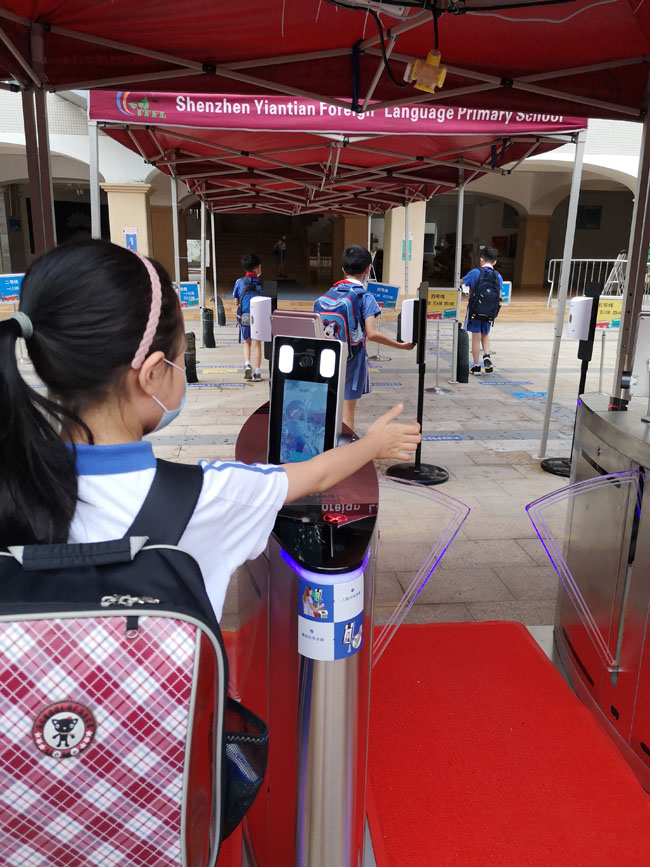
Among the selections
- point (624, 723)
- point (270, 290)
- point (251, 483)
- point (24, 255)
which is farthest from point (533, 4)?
point (24, 255)

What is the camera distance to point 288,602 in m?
1.44

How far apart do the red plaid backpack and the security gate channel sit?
0.38 metres

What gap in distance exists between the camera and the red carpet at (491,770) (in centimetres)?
176

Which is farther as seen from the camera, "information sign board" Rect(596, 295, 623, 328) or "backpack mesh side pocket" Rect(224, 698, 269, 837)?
"information sign board" Rect(596, 295, 623, 328)

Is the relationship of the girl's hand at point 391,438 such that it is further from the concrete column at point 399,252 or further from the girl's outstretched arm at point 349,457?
the concrete column at point 399,252

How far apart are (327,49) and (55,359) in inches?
96.9

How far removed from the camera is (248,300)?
25.1 ft

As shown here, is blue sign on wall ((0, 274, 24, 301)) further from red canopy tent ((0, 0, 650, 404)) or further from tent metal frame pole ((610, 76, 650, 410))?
tent metal frame pole ((610, 76, 650, 410))

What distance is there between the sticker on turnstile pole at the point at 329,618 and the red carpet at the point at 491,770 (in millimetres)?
804

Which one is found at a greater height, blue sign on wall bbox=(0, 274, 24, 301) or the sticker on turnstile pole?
blue sign on wall bbox=(0, 274, 24, 301)

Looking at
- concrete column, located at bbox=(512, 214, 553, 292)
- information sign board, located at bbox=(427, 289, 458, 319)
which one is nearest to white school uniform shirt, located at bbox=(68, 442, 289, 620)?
information sign board, located at bbox=(427, 289, 458, 319)

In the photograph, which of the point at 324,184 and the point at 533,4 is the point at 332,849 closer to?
the point at 533,4

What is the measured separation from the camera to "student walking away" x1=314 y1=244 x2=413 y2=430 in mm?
4641

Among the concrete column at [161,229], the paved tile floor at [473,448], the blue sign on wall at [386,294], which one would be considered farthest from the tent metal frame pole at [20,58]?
the concrete column at [161,229]
